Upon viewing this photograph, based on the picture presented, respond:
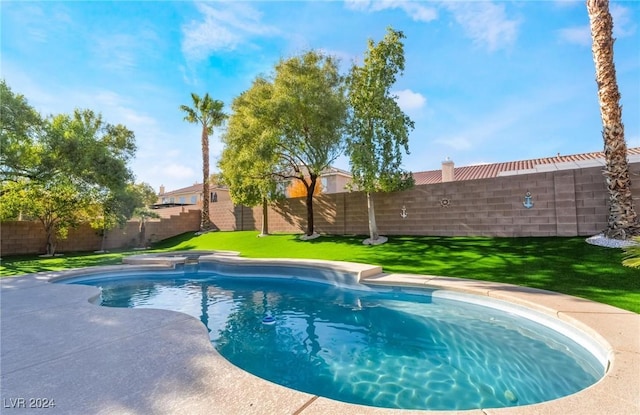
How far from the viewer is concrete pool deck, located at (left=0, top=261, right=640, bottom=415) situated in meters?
2.39

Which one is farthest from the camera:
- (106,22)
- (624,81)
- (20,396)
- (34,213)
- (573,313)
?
(34,213)

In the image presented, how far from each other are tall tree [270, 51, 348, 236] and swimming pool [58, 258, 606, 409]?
8.63 meters

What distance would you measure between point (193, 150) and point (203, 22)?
14509 mm

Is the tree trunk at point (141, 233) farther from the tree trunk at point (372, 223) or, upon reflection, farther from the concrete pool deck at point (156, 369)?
the concrete pool deck at point (156, 369)

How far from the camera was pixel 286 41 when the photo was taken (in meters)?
14.7

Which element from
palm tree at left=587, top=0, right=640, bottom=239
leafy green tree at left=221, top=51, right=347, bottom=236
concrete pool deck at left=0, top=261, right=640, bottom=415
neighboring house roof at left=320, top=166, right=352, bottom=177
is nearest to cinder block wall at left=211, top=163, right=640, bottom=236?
palm tree at left=587, top=0, right=640, bottom=239

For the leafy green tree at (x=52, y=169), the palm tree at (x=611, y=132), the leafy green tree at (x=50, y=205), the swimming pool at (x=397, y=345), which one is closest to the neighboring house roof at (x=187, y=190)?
the leafy green tree at (x=50, y=205)

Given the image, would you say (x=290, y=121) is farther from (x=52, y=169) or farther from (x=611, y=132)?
(x=611, y=132)

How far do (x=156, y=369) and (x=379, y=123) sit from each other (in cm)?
1255

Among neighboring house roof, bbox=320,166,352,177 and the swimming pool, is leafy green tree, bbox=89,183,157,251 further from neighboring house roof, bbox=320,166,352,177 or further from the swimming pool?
the swimming pool

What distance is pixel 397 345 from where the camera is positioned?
477 cm

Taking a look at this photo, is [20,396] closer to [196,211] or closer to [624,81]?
[624,81]

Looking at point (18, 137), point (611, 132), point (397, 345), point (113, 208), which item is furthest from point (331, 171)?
point (397, 345)

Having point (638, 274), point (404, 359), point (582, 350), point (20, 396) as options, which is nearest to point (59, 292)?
point (20, 396)
